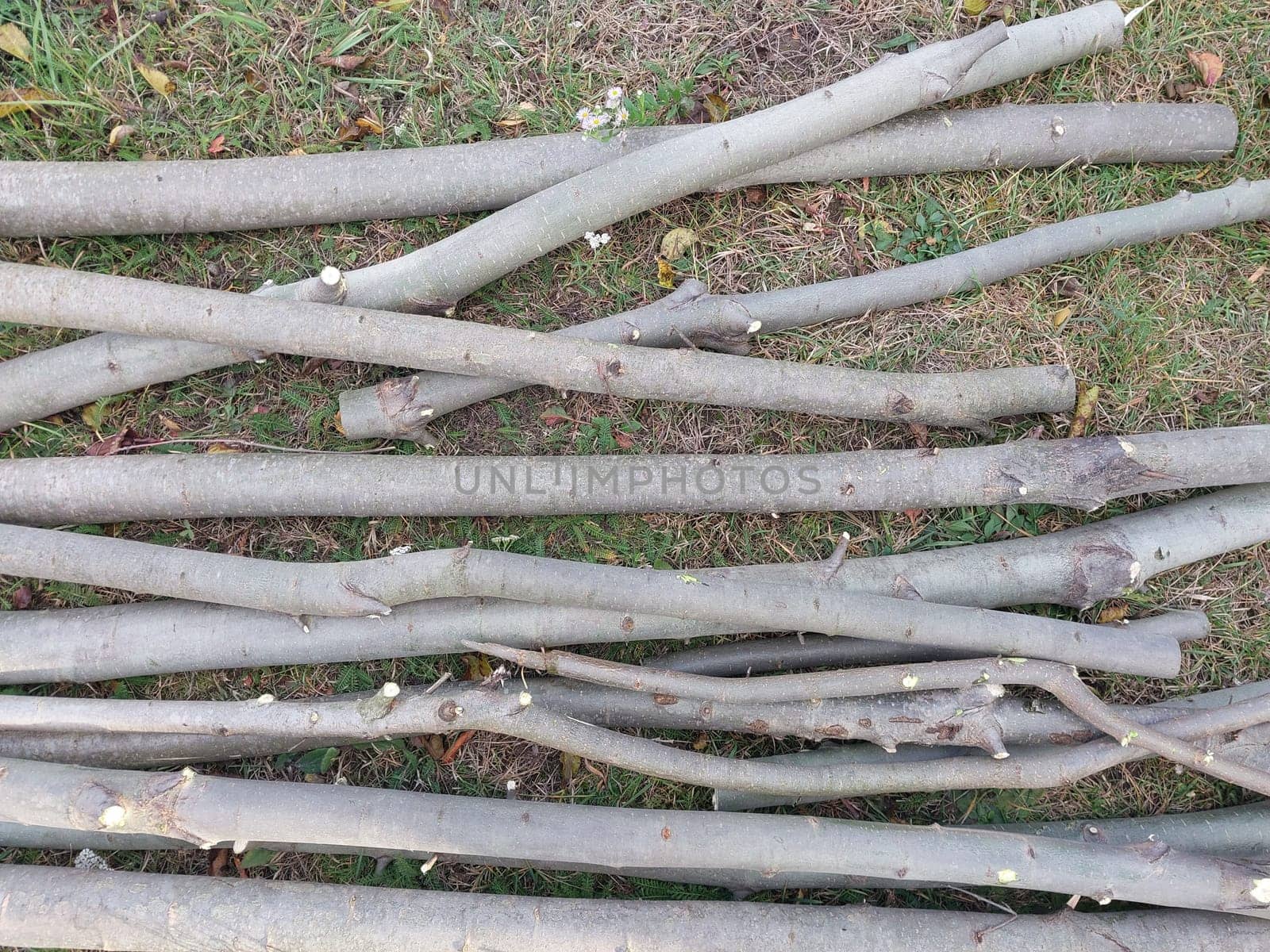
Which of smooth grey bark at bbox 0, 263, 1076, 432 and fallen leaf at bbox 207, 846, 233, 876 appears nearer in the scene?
smooth grey bark at bbox 0, 263, 1076, 432

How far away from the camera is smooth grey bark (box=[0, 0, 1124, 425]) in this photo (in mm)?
2674

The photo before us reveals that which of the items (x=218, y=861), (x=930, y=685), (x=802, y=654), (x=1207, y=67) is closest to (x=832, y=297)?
(x=802, y=654)

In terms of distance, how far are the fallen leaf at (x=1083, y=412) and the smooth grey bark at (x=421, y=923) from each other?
1.72m

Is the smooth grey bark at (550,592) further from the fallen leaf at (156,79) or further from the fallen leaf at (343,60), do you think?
the fallen leaf at (343,60)

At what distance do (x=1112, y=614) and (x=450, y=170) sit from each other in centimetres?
294

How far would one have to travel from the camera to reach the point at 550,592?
2.33 metres

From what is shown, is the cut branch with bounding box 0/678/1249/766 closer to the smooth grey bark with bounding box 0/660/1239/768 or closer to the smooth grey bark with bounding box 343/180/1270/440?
the smooth grey bark with bounding box 0/660/1239/768

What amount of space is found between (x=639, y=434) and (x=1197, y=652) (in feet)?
7.44

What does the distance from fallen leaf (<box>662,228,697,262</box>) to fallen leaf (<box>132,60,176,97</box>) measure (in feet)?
6.73

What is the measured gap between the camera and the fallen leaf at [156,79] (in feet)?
10.0

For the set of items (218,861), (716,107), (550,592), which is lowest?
(218,861)

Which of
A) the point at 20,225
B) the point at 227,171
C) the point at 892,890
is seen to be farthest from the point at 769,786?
the point at 20,225

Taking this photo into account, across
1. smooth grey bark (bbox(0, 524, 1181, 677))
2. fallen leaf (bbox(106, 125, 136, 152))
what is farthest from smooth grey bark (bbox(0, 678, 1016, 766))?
fallen leaf (bbox(106, 125, 136, 152))

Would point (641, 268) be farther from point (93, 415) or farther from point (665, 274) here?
point (93, 415)
